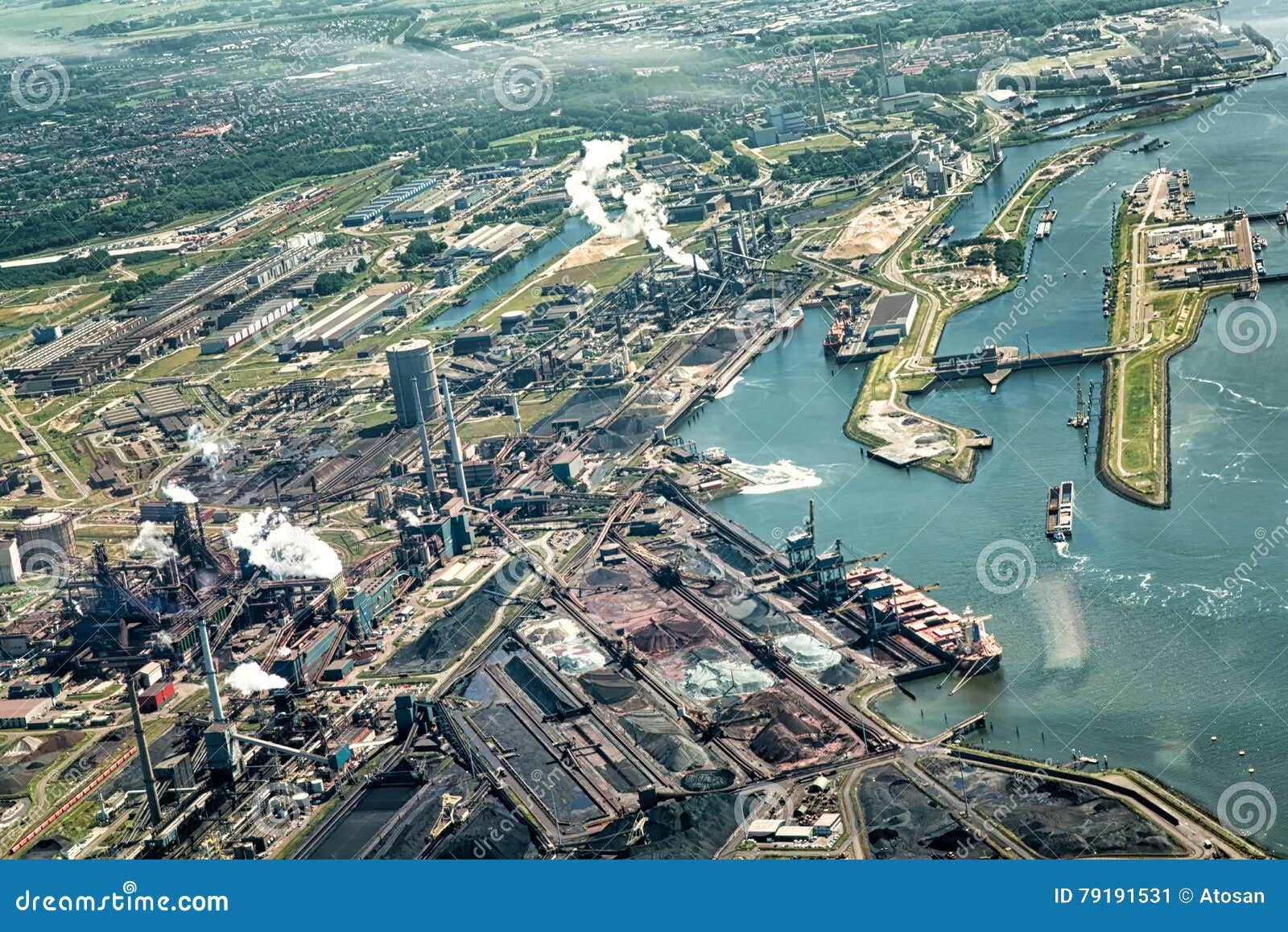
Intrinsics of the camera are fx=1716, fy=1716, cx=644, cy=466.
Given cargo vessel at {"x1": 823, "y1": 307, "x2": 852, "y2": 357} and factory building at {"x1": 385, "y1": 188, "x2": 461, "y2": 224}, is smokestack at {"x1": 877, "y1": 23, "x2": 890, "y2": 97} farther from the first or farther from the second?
cargo vessel at {"x1": 823, "y1": 307, "x2": 852, "y2": 357}

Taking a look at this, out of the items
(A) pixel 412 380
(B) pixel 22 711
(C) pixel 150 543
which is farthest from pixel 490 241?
(B) pixel 22 711

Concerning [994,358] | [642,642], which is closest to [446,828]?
[642,642]

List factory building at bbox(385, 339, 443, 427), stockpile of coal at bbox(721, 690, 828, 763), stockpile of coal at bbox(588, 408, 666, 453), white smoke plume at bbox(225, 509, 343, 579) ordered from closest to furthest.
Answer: stockpile of coal at bbox(721, 690, 828, 763) < white smoke plume at bbox(225, 509, 343, 579) < stockpile of coal at bbox(588, 408, 666, 453) < factory building at bbox(385, 339, 443, 427)

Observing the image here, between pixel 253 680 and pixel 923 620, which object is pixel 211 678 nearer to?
pixel 253 680

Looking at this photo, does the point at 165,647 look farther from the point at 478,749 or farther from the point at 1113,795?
the point at 1113,795

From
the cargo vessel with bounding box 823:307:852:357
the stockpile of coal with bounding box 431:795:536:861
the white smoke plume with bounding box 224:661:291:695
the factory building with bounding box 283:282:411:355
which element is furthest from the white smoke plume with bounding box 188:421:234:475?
the stockpile of coal with bounding box 431:795:536:861

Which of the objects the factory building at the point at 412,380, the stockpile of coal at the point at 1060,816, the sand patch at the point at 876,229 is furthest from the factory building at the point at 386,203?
the stockpile of coal at the point at 1060,816

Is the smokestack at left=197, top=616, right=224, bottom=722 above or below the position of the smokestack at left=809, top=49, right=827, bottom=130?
above
